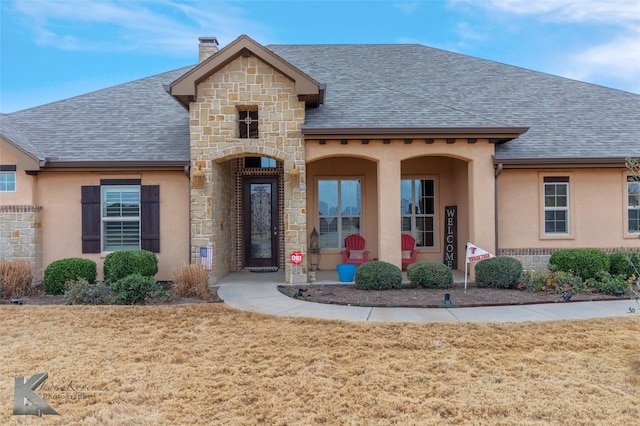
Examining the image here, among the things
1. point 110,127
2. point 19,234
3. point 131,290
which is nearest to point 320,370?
point 131,290

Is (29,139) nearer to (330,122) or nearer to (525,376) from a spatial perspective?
(330,122)

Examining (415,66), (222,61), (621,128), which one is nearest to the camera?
(222,61)

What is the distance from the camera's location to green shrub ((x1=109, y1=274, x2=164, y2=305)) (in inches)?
296

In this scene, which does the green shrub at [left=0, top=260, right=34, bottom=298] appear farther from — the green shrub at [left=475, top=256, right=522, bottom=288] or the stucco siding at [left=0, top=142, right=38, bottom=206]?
the green shrub at [left=475, top=256, right=522, bottom=288]

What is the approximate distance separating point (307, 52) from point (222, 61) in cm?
718

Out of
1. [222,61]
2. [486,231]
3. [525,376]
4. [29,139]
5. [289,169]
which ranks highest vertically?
[222,61]

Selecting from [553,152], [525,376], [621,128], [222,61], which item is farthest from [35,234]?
[621,128]

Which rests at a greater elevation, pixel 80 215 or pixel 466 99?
pixel 466 99

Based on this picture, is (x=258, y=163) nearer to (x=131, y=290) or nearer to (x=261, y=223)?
(x=261, y=223)

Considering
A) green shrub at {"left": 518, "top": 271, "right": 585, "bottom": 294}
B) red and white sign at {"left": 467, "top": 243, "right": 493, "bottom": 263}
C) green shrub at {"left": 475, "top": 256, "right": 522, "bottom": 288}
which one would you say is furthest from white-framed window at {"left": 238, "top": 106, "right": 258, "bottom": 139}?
green shrub at {"left": 518, "top": 271, "right": 585, "bottom": 294}

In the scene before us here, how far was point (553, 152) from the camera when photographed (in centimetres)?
996

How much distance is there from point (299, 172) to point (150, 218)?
3941mm

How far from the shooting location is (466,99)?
12.0 meters

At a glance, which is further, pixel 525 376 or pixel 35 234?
pixel 35 234
